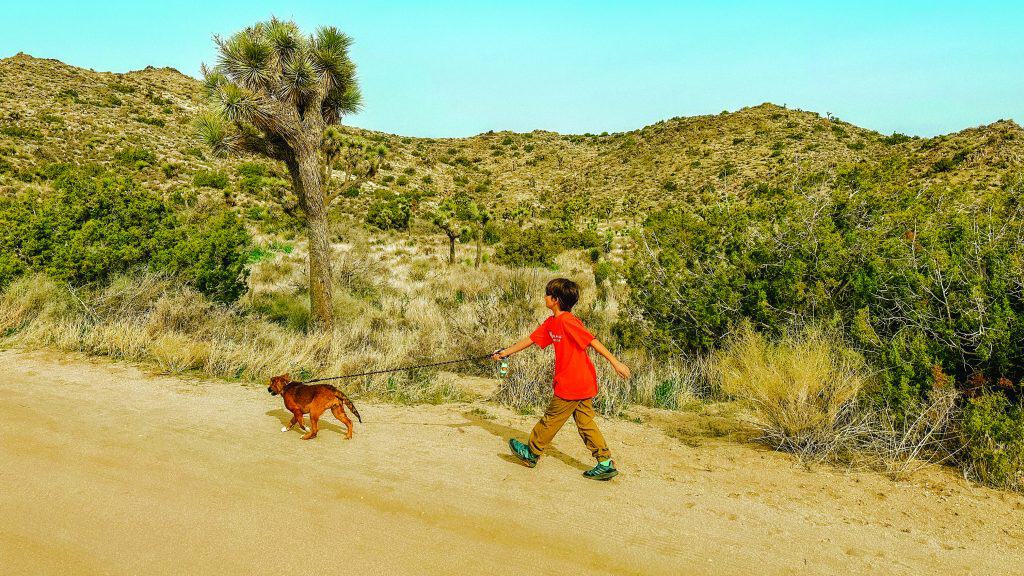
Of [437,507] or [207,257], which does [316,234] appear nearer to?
[207,257]

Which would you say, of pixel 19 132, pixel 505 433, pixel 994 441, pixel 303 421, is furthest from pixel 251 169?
pixel 994 441

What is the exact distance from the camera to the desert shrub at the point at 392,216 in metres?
32.2

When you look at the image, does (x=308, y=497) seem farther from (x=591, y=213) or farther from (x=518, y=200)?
(x=518, y=200)

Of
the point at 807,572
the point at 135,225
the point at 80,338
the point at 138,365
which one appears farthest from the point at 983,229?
the point at 135,225

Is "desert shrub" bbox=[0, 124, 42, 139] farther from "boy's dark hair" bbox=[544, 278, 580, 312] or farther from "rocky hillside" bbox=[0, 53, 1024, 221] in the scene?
"boy's dark hair" bbox=[544, 278, 580, 312]

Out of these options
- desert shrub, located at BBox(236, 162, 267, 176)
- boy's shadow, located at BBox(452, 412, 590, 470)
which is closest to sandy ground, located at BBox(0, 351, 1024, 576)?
boy's shadow, located at BBox(452, 412, 590, 470)

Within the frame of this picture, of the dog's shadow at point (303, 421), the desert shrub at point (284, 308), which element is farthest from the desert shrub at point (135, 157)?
the dog's shadow at point (303, 421)

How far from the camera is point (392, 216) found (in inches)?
1331

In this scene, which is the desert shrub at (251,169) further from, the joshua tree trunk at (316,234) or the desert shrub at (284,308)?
A: the joshua tree trunk at (316,234)

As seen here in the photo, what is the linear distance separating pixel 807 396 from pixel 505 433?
2884 millimetres

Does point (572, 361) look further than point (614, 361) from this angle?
Yes

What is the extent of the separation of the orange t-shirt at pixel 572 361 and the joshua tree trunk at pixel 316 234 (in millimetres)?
7273

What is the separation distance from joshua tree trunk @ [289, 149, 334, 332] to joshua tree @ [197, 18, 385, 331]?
18mm

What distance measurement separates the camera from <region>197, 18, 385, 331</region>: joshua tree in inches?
404
